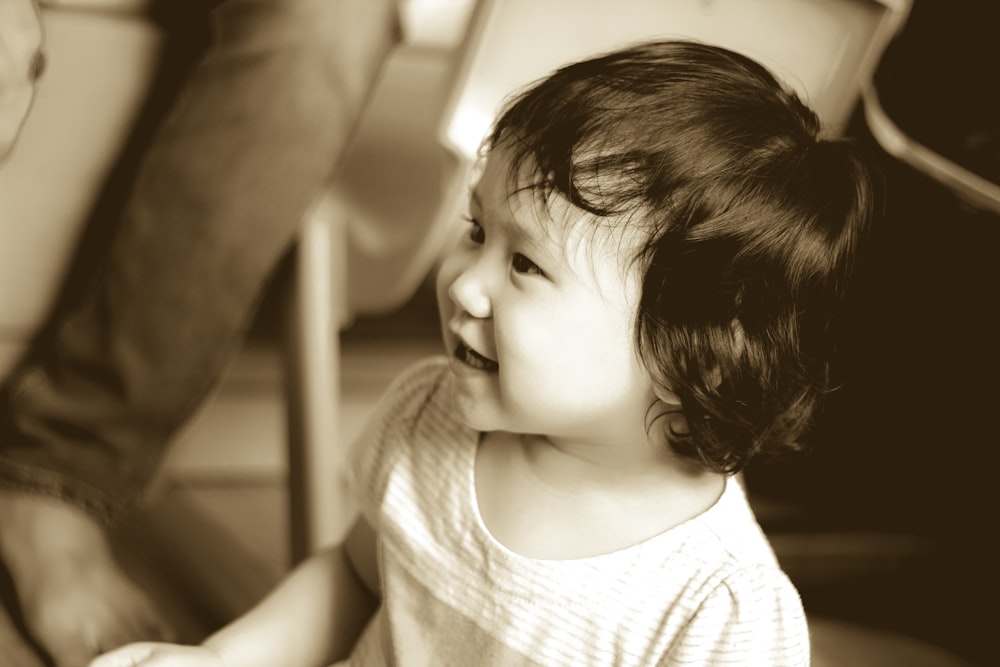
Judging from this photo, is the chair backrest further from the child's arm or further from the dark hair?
the child's arm

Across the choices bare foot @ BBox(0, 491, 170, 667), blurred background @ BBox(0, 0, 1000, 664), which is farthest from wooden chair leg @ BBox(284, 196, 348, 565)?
bare foot @ BBox(0, 491, 170, 667)

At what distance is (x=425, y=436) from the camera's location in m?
0.65

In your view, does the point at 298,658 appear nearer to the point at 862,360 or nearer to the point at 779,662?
the point at 779,662

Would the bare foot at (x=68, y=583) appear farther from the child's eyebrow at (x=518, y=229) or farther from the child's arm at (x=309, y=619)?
the child's eyebrow at (x=518, y=229)

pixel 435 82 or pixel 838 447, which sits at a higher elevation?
pixel 435 82

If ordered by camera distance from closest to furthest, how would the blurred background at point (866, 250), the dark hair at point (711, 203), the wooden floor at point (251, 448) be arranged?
1. the dark hair at point (711, 203)
2. the blurred background at point (866, 250)
3. the wooden floor at point (251, 448)

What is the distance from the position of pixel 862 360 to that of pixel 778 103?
0.48 meters

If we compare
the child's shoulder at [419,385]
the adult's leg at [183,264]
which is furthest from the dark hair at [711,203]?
the adult's leg at [183,264]

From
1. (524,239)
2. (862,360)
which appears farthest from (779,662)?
(862,360)

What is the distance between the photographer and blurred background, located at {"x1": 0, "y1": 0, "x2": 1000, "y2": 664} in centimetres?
76

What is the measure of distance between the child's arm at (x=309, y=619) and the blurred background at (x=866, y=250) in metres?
0.12

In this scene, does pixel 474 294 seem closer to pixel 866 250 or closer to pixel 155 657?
pixel 155 657

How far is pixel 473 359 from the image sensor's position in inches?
21.9

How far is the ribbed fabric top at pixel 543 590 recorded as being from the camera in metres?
0.51
